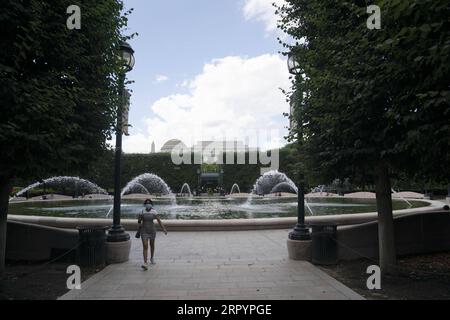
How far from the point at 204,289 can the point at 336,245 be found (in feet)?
11.9

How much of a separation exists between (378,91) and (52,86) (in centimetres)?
538

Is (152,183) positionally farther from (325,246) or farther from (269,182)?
(325,246)

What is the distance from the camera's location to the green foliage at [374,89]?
4.25 meters

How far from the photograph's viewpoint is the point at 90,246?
809cm

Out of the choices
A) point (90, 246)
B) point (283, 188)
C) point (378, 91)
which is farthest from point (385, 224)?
point (283, 188)

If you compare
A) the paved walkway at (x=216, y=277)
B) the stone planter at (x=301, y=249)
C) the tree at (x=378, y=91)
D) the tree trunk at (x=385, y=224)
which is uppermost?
the tree at (x=378, y=91)

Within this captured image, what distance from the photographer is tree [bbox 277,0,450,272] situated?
4285 mm

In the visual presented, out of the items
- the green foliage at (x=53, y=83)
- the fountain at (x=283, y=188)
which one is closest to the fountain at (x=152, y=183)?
the fountain at (x=283, y=188)

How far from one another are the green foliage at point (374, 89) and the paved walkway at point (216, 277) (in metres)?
2.28

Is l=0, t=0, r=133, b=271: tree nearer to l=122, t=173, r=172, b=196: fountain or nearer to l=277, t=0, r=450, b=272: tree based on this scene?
l=277, t=0, r=450, b=272: tree

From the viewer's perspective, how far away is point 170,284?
6.62m

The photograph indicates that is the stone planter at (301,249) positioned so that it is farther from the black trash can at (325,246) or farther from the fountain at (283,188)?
the fountain at (283,188)

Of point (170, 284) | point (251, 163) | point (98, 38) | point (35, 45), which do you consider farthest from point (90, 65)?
point (251, 163)
